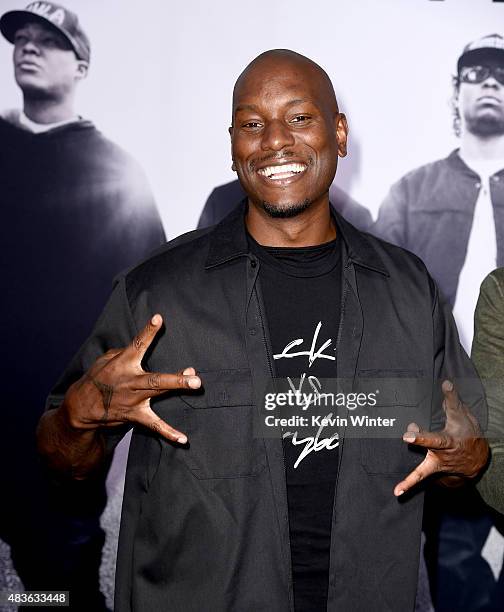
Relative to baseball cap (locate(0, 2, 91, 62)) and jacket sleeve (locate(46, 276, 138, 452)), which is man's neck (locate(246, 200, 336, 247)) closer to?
jacket sleeve (locate(46, 276, 138, 452))

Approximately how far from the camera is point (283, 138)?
1.77 metres

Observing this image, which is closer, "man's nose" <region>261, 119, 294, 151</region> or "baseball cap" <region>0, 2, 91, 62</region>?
"man's nose" <region>261, 119, 294, 151</region>

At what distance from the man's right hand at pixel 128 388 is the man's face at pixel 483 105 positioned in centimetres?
158

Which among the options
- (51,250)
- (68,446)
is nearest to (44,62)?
(51,250)

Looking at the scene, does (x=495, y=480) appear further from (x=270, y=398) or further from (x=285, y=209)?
(x=285, y=209)

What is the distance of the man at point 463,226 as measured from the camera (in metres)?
2.52

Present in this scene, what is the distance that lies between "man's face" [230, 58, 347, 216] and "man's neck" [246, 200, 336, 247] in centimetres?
4

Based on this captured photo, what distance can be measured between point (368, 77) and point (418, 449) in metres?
1.32

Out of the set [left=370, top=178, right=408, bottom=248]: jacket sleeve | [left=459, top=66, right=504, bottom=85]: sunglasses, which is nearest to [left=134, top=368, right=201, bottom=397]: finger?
[left=370, top=178, right=408, bottom=248]: jacket sleeve

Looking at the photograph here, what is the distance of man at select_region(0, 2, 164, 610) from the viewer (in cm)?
243

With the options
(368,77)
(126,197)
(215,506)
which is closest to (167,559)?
(215,506)

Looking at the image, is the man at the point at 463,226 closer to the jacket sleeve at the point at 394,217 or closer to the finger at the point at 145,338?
the jacket sleeve at the point at 394,217

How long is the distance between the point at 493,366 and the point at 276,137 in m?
0.78

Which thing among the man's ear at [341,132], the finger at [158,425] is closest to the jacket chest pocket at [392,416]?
the finger at [158,425]
